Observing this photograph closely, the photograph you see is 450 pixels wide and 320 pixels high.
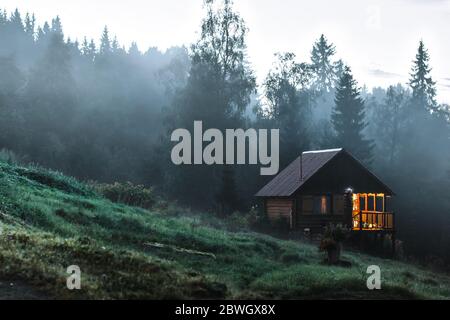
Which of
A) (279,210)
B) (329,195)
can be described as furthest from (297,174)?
(329,195)

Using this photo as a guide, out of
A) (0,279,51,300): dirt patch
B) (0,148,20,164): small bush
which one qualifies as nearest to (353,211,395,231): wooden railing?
(0,148,20,164): small bush

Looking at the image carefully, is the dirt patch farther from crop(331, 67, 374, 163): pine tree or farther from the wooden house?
crop(331, 67, 374, 163): pine tree

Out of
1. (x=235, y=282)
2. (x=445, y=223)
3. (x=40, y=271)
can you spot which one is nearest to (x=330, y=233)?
(x=235, y=282)

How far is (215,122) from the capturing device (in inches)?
2080

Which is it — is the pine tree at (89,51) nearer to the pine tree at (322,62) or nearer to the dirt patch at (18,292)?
the pine tree at (322,62)

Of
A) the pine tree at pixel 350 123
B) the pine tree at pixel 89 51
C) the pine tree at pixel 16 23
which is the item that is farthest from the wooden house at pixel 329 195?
the pine tree at pixel 16 23

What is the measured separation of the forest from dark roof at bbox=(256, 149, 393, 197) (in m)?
4.87

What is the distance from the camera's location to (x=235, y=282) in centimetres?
1586

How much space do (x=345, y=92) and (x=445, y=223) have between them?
61.5ft

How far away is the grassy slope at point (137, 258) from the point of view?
12.7 m

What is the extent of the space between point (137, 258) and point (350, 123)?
54335 millimetres

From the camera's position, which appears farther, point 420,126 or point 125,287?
point 420,126

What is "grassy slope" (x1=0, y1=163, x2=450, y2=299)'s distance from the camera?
Answer: 41.7 ft
